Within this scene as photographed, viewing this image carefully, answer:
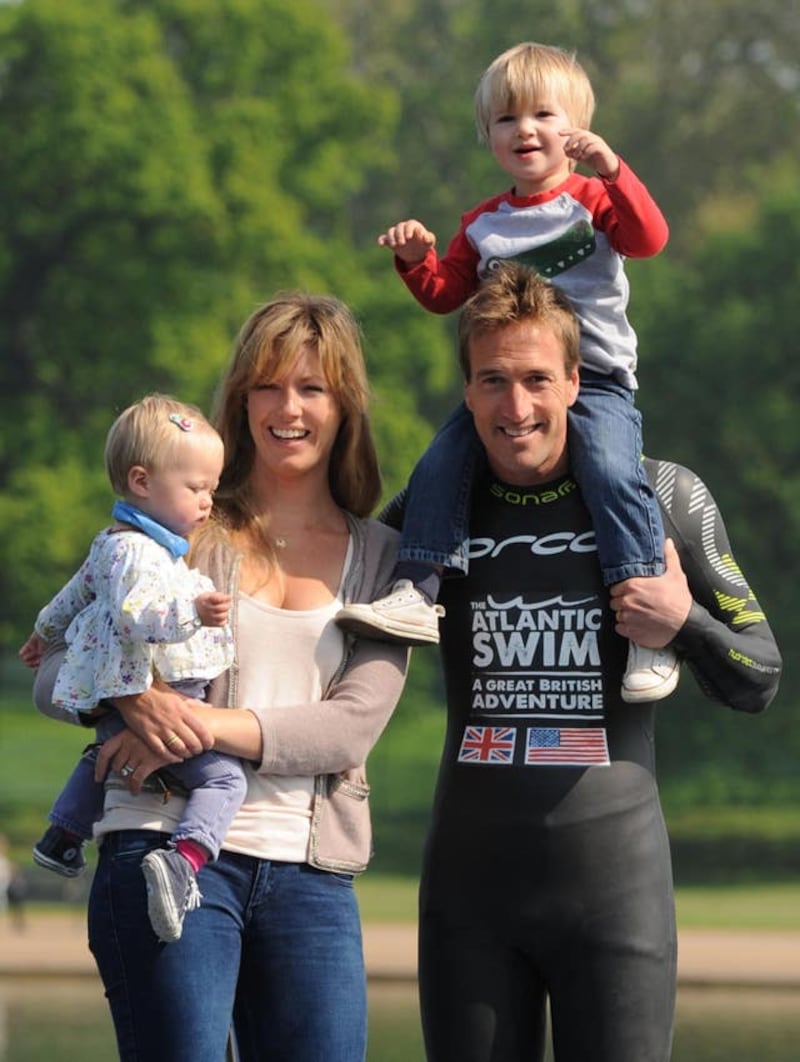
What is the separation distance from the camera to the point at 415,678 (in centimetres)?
3525

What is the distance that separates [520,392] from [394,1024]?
42.6 feet

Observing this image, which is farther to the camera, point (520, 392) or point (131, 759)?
point (520, 392)

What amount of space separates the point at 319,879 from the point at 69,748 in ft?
112

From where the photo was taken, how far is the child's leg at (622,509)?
4695 millimetres

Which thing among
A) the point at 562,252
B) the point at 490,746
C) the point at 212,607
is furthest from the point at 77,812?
the point at 562,252

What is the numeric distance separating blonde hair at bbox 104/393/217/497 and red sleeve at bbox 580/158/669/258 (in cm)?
102

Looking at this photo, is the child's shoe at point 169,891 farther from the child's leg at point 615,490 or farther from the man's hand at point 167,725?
the child's leg at point 615,490

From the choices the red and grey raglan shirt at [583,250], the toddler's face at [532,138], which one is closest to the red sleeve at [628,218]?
the red and grey raglan shirt at [583,250]

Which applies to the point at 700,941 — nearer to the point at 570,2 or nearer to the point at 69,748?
the point at 69,748

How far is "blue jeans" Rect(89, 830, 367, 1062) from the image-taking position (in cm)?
429

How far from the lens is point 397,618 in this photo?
14.9 ft

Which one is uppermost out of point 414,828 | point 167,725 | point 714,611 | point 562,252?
point 414,828

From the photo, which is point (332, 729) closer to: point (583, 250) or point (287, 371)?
point (287, 371)

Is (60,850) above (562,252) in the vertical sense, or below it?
below
